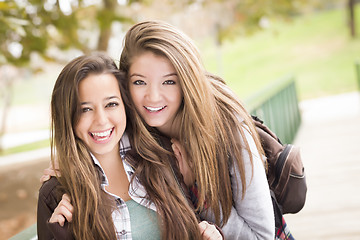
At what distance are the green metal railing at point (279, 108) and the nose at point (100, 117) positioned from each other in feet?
7.46

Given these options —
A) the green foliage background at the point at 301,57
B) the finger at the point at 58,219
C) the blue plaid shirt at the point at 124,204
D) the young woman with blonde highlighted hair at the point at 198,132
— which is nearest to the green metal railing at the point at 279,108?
the young woman with blonde highlighted hair at the point at 198,132

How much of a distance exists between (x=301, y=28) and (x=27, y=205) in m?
25.6

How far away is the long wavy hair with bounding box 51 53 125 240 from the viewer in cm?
189

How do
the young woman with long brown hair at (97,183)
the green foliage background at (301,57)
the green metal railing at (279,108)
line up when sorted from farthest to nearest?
the green foliage background at (301,57), the green metal railing at (279,108), the young woman with long brown hair at (97,183)

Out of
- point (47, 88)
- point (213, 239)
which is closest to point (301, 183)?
point (213, 239)

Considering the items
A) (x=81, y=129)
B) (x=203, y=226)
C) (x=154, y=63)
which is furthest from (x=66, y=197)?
(x=154, y=63)

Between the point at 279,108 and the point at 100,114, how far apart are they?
14.8ft

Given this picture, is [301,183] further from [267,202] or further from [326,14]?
[326,14]

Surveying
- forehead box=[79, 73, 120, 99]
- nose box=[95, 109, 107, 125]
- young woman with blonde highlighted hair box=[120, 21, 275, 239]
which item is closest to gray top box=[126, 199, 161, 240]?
young woman with blonde highlighted hair box=[120, 21, 275, 239]

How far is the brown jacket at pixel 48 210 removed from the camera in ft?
5.92

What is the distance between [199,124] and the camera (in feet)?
6.89

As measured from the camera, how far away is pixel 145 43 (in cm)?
207

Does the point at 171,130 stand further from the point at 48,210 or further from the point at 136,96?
the point at 48,210

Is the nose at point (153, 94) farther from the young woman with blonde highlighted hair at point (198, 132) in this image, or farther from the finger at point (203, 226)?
the finger at point (203, 226)
